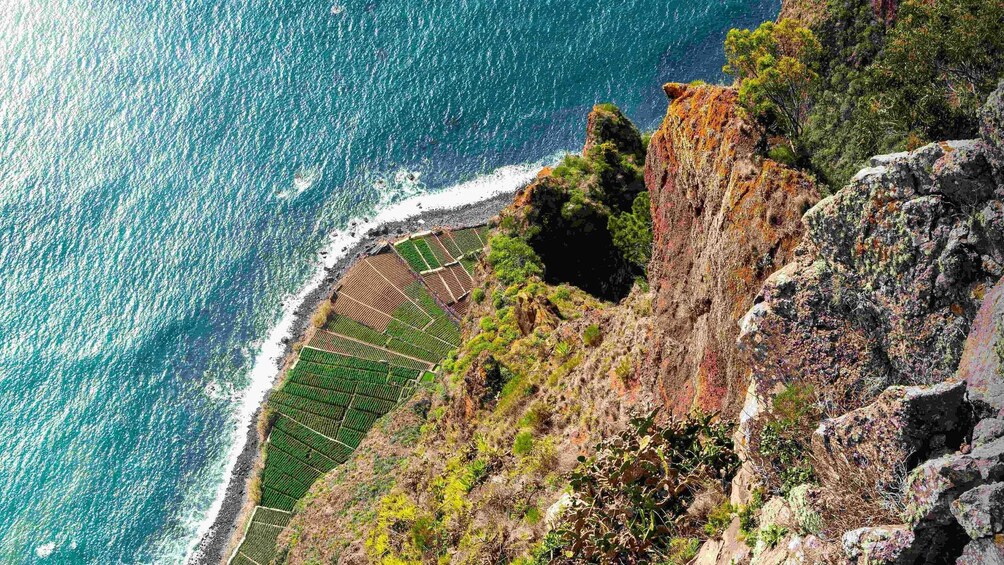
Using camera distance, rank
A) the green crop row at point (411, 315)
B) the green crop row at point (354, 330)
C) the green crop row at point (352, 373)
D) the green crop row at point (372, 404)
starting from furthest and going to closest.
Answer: the green crop row at point (411, 315)
the green crop row at point (354, 330)
the green crop row at point (352, 373)
the green crop row at point (372, 404)

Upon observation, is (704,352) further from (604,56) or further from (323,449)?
(604,56)

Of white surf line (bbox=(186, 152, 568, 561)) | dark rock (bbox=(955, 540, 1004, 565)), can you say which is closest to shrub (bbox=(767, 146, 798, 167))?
dark rock (bbox=(955, 540, 1004, 565))

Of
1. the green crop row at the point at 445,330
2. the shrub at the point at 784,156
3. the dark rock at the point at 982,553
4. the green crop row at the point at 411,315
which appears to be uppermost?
the green crop row at the point at 411,315

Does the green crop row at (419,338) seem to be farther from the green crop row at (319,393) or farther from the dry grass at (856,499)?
the dry grass at (856,499)

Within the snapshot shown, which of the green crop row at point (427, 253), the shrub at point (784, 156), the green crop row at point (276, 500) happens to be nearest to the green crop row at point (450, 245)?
the green crop row at point (427, 253)

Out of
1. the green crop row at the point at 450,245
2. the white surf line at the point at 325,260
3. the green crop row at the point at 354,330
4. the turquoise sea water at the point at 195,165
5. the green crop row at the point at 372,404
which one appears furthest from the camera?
the green crop row at the point at 450,245

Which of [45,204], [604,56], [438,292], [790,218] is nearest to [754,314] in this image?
[790,218]

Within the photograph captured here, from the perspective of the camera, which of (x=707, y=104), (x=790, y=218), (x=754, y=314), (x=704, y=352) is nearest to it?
(x=754, y=314)

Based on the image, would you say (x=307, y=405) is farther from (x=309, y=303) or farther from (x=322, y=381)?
(x=309, y=303)
